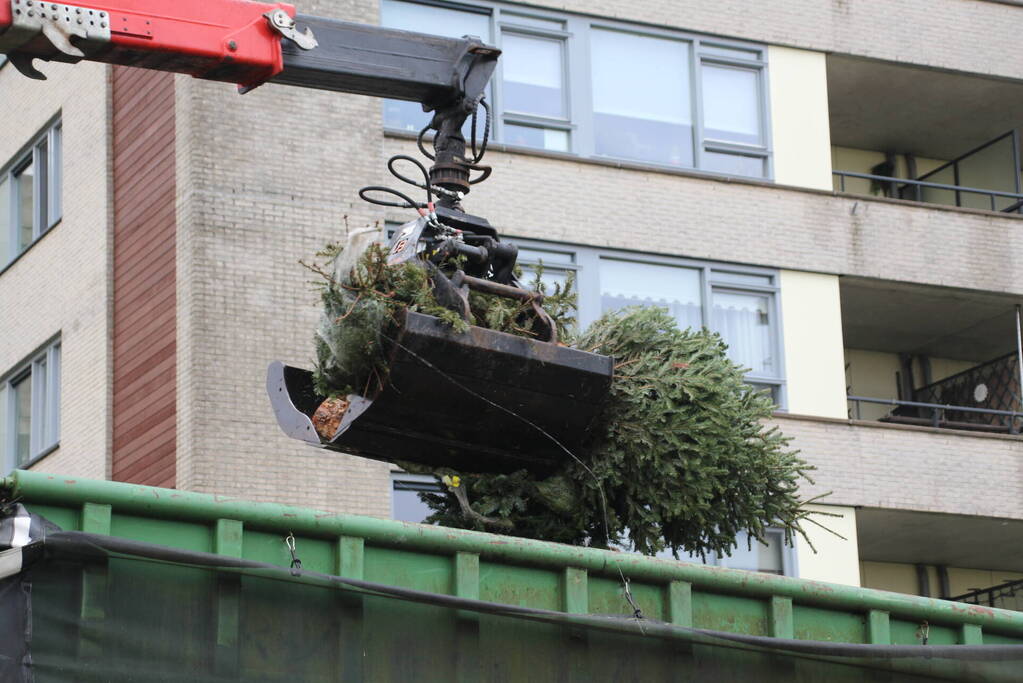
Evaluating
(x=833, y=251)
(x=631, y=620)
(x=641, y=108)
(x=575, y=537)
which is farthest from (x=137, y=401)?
(x=631, y=620)

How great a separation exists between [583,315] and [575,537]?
908 centimetres

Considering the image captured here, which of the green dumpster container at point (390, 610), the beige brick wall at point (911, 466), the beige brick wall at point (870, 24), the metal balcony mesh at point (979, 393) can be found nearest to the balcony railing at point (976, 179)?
the beige brick wall at point (870, 24)

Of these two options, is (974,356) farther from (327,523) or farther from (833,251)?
(327,523)

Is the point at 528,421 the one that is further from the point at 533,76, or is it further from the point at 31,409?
the point at 31,409

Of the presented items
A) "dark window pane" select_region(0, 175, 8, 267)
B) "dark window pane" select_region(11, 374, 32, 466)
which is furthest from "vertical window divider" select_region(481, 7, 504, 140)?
"dark window pane" select_region(0, 175, 8, 267)

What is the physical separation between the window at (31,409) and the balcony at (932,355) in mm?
9476

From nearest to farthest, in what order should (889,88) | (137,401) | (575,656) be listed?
1. (575,656)
2. (137,401)
3. (889,88)

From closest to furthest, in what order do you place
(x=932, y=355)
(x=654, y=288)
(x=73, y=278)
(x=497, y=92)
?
1. (x=497, y=92)
2. (x=654, y=288)
3. (x=73, y=278)
4. (x=932, y=355)

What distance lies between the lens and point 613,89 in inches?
818

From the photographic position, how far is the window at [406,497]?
18422 millimetres

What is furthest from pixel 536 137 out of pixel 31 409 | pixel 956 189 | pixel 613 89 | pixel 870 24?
pixel 31 409

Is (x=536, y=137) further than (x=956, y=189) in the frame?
No

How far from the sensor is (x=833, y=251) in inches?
843

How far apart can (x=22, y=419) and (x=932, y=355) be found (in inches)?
→ 487
